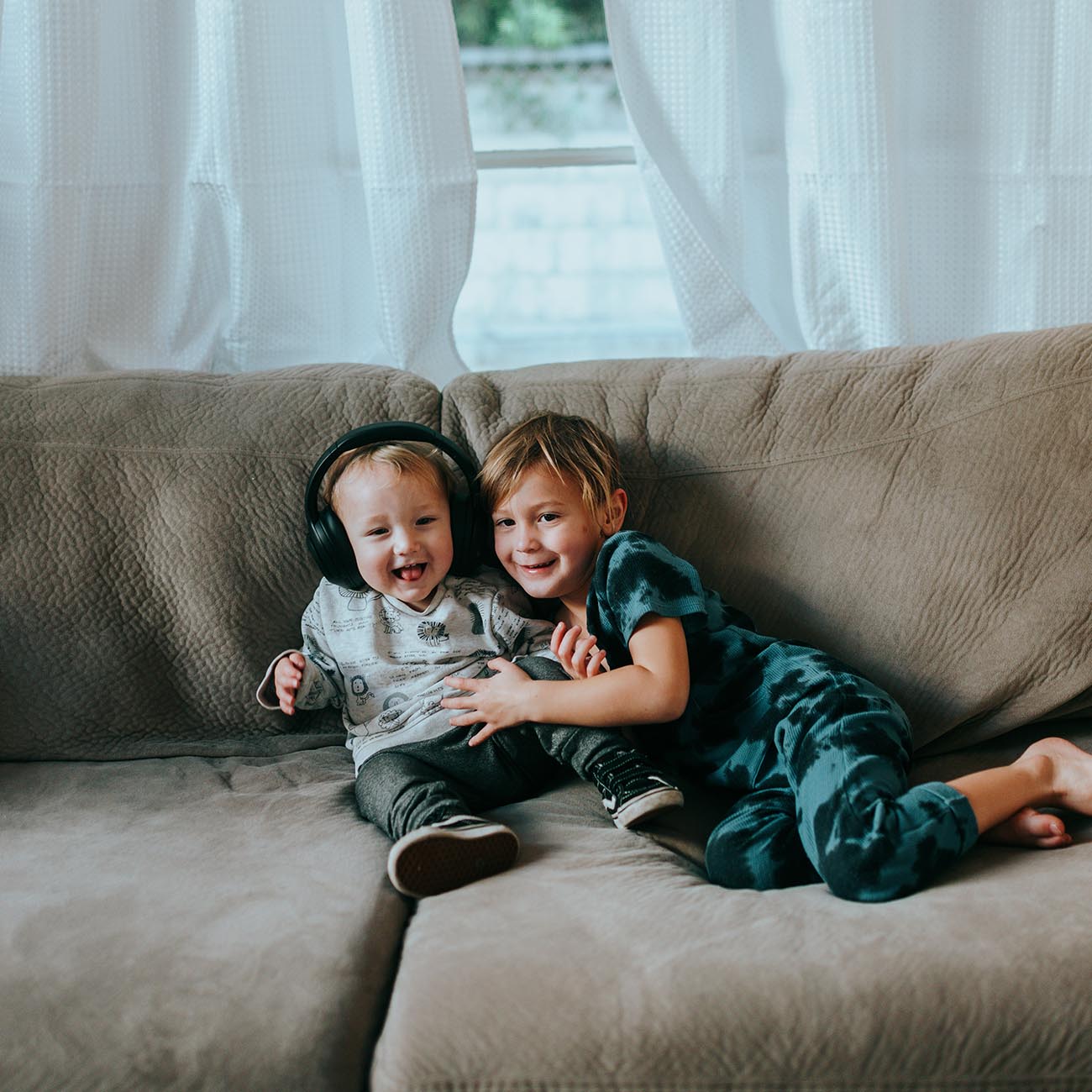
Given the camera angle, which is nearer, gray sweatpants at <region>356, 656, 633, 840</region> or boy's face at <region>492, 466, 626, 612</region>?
gray sweatpants at <region>356, 656, 633, 840</region>

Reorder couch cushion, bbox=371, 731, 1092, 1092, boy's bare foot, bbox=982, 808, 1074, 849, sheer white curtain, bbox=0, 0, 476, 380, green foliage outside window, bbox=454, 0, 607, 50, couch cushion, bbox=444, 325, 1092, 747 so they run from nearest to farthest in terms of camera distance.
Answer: couch cushion, bbox=371, 731, 1092, 1092 → boy's bare foot, bbox=982, 808, 1074, 849 → couch cushion, bbox=444, 325, 1092, 747 → sheer white curtain, bbox=0, 0, 476, 380 → green foliage outside window, bbox=454, 0, 607, 50

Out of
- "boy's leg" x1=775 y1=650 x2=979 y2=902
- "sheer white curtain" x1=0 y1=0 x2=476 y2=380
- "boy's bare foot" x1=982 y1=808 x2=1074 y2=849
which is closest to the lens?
"boy's leg" x1=775 y1=650 x2=979 y2=902

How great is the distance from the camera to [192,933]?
1.04 metres

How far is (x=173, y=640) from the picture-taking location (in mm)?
1530

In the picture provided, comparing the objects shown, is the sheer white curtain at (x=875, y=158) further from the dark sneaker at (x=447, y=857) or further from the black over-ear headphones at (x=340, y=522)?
the dark sneaker at (x=447, y=857)

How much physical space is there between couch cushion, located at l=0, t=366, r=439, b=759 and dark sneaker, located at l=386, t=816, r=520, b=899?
0.46 m

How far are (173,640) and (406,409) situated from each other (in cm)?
46

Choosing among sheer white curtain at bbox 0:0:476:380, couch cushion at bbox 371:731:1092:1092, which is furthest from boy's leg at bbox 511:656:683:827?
sheer white curtain at bbox 0:0:476:380

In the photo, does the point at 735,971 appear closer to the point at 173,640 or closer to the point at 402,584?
the point at 402,584

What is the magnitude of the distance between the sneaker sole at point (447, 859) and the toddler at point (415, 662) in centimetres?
11

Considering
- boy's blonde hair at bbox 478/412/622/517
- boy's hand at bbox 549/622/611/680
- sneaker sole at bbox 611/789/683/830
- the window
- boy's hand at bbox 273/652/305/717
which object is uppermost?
the window

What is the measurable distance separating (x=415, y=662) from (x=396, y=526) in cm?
19

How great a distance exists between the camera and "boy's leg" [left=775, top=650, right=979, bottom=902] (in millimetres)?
A: 1090

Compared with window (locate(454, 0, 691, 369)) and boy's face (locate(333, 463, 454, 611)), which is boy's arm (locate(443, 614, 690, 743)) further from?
window (locate(454, 0, 691, 369))
